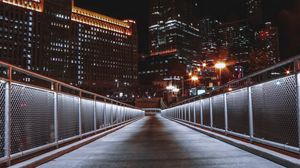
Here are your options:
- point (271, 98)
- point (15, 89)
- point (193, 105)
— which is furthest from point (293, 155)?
point (193, 105)

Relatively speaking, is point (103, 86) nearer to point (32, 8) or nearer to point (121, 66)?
point (121, 66)

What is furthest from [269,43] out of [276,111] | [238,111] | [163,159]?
[163,159]

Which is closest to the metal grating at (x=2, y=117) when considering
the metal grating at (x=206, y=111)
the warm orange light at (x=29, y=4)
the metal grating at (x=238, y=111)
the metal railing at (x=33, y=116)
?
the metal railing at (x=33, y=116)

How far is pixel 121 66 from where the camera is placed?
643 feet

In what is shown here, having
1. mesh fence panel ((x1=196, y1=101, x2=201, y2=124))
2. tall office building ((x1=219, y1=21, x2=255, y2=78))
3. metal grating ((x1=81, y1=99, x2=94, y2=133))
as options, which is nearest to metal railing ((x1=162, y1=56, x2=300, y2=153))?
mesh fence panel ((x1=196, y1=101, x2=201, y2=124))

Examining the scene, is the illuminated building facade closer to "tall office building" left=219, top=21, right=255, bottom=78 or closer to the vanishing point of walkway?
"tall office building" left=219, top=21, right=255, bottom=78

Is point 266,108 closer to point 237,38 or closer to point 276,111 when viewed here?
point 276,111

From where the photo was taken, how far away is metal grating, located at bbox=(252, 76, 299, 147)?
23.3 ft

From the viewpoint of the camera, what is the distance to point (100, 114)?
16578 mm

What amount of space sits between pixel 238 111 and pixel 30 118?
5.90 meters

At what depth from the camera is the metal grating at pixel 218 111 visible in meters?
12.9

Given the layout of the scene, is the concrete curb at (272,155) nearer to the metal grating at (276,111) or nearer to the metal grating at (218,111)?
the metal grating at (276,111)

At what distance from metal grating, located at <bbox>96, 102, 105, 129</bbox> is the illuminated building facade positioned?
427ft

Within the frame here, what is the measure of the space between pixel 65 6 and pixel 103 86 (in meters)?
41.9
